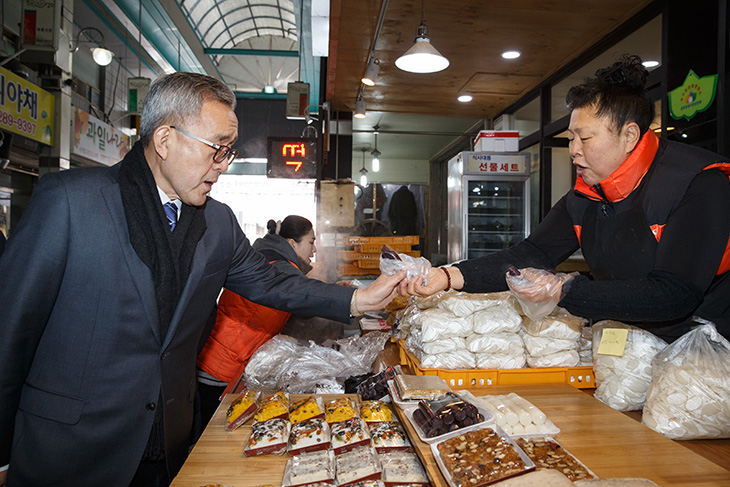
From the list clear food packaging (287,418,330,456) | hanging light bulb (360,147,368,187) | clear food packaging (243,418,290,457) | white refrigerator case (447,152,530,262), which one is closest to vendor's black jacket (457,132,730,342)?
clear food packaging (287,418,330,456)

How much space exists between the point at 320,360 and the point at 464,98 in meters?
5.70

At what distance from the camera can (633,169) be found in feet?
5.37

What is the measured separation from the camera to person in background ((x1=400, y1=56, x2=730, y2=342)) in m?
1.43

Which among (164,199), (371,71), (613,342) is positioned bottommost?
(613,342)

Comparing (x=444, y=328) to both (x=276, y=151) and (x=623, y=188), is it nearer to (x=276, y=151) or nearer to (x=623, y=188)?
(x=623, y=188)

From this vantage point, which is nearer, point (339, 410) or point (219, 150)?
point (219, 150)

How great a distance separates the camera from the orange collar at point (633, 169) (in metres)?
1.63

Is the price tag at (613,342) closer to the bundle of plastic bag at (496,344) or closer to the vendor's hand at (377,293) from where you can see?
the bundle of plastic bag at (496,344)

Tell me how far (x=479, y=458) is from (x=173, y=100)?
1466mm

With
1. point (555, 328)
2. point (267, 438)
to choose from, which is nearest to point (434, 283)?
point (555, 328)

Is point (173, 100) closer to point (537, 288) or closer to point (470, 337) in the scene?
point (537, 288)

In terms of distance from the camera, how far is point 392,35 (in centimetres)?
488

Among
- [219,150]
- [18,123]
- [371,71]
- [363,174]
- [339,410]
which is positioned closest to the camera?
[219,150]

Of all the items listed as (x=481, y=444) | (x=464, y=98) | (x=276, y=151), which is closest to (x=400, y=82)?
(x=464, y=98)
